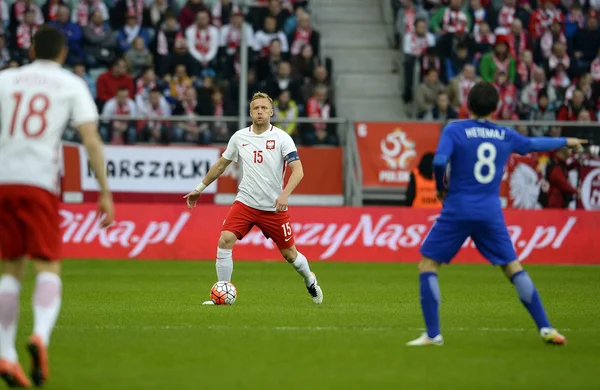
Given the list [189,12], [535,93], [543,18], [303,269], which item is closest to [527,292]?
[303,269]

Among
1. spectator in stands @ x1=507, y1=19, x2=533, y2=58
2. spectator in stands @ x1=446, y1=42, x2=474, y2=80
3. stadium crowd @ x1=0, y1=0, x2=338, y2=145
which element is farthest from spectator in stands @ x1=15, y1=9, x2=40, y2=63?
spectator in stands @ x1=507, y1=19, x2=533, y2=58

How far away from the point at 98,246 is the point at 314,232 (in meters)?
4.08

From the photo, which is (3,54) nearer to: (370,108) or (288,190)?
(370,108)

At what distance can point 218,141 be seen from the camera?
77.0ft

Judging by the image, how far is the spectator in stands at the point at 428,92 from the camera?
84.1ft

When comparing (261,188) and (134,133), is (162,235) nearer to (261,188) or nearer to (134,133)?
(134,133)

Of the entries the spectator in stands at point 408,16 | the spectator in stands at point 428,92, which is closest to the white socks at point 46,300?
the spectator in stands at point 428,92

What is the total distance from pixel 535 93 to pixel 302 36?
546 cm

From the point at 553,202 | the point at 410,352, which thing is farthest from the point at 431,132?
the point at 410,352

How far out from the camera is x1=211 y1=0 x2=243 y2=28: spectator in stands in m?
26.6

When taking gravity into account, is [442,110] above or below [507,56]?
below

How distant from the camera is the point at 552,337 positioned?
9781mm

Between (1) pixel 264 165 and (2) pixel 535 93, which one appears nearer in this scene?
(1) pixel 264 165

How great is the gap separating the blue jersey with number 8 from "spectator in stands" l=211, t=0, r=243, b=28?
17.5 meters
